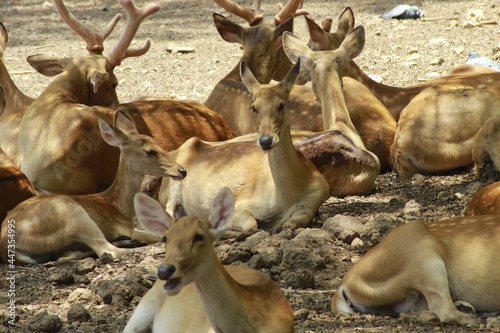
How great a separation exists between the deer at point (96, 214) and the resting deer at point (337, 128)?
1.34m

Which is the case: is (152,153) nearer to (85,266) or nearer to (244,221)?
(244,221)

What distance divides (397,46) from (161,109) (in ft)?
16.1

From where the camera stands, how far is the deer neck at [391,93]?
1061 cm

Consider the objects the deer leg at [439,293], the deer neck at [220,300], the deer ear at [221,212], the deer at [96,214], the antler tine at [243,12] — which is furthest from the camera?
the antler tine at [243,12]

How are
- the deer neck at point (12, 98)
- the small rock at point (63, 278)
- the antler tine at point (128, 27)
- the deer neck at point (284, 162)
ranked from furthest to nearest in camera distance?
the deer neck at point (12, 98)
the antler tine at point (128, 27)
the deer neck at point (284, 162)
the small rock at point (63, 278)

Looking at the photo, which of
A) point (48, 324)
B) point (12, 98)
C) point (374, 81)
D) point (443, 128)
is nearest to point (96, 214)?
point (48, 324)

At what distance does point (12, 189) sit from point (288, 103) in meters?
2.89

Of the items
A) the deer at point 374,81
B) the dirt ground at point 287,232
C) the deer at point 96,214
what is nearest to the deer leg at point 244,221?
the dirt ground at point 287,232

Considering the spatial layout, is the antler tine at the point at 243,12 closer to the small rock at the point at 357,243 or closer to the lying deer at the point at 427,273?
the small rock at the point at 357,243

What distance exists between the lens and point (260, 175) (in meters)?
8.62

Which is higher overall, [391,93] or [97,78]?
[97,78]

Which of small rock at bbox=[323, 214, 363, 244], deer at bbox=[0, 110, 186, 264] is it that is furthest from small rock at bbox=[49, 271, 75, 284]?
small rock at bbox=[323, 214, 363, 244]

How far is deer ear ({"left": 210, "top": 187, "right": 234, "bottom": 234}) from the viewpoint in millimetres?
5336

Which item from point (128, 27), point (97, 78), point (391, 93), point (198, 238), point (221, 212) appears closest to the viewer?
point (198, 238)
